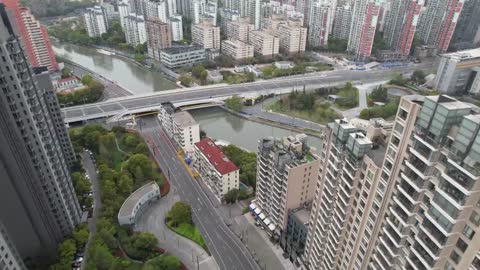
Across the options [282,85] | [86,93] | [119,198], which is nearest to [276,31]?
[282,85]

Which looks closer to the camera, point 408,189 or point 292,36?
point 408,189

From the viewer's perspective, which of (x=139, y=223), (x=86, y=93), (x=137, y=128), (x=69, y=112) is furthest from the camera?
(x=86, y=93)

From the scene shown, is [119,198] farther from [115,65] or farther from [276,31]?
[276,31]

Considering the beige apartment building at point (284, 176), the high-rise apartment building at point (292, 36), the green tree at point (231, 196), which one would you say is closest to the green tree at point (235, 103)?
the green tree at point (231, 196)

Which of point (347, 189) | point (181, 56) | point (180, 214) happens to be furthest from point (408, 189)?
point (181, 56)

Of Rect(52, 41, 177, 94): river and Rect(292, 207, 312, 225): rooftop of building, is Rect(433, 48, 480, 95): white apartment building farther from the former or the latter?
Rect(52, 41, 177, 94): river

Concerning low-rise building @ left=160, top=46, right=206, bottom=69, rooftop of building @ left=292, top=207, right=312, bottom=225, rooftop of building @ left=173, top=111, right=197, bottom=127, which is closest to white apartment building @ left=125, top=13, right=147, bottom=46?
low-rise building @ left=160, top=46, right=206, bottom=69

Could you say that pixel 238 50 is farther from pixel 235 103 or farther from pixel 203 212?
pixel 203 212
